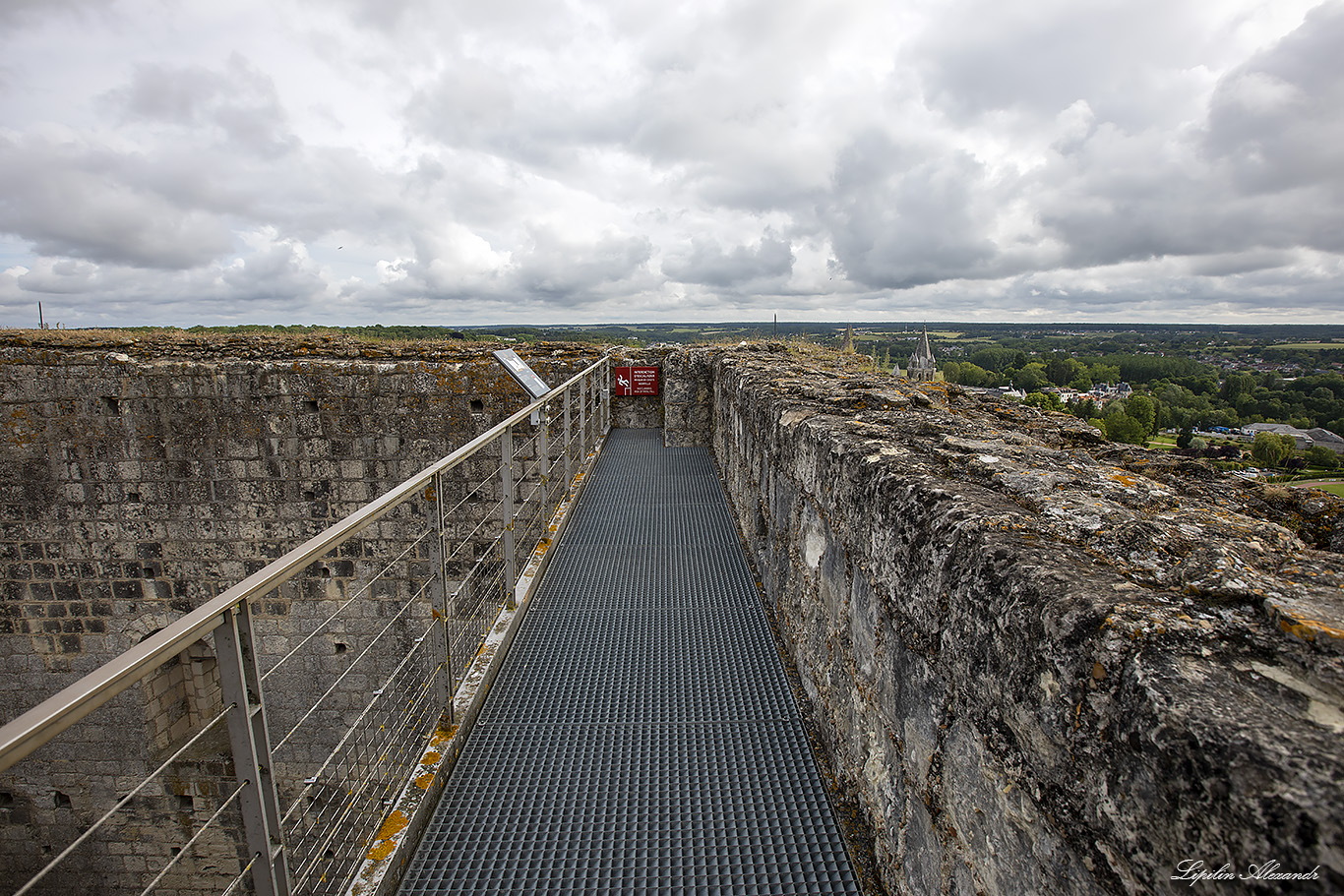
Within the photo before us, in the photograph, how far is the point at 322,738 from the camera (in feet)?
23.3

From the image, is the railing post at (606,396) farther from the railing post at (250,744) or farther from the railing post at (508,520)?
the railing post at (250,744)

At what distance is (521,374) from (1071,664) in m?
3.82

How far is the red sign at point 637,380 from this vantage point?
948cm

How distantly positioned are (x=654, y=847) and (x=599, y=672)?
1.04 m

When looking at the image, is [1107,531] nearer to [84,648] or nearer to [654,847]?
[654,847]

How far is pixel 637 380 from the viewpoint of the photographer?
948 cm

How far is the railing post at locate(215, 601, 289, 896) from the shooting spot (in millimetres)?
1357

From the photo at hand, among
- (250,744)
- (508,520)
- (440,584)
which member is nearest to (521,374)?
(508,520)

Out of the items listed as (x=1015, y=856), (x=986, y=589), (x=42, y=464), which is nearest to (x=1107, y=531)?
(x=986, y=589)

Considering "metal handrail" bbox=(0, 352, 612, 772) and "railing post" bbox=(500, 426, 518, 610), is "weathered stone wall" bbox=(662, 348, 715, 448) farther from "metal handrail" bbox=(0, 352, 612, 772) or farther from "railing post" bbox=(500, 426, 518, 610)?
"metal handrail" bbox=(0, 352, 612, 772)

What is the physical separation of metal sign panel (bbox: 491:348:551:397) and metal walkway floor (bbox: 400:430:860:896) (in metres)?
1.18
